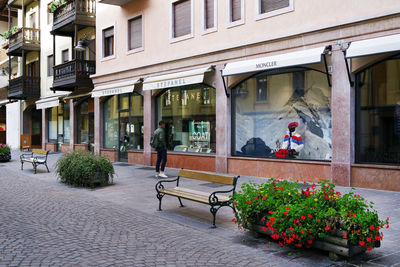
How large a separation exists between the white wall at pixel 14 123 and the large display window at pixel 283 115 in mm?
22735

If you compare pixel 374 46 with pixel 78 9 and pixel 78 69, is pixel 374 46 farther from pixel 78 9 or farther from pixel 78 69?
pixel 78 9

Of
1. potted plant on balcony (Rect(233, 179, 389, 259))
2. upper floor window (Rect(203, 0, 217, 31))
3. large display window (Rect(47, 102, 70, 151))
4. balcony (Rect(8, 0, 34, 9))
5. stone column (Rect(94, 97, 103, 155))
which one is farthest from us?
balcony (Rect(8, 0, 34, 9))

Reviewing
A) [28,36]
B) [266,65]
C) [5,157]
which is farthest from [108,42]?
[266,65]

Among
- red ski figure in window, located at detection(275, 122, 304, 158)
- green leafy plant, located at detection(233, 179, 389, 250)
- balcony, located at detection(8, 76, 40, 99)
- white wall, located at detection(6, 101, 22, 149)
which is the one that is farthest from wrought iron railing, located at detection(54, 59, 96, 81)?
green leafy plant, located at detection(233, 179, 389, 250)

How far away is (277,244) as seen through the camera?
5348 mm

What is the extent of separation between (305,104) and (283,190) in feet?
21.4

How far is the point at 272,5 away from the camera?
12.1m

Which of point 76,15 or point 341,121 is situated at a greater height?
point 76,15

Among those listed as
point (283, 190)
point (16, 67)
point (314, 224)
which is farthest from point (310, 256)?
point (16, 67)

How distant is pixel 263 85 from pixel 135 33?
7.84 m

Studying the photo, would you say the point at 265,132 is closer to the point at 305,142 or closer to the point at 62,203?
the point at 305,142

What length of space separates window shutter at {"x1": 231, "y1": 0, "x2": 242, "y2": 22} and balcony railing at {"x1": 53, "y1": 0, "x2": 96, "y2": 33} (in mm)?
10469

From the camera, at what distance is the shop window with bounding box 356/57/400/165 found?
961cm

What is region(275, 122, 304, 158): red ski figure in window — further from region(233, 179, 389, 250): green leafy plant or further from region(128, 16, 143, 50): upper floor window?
region(128, 16, 143, 50): upper floor window
